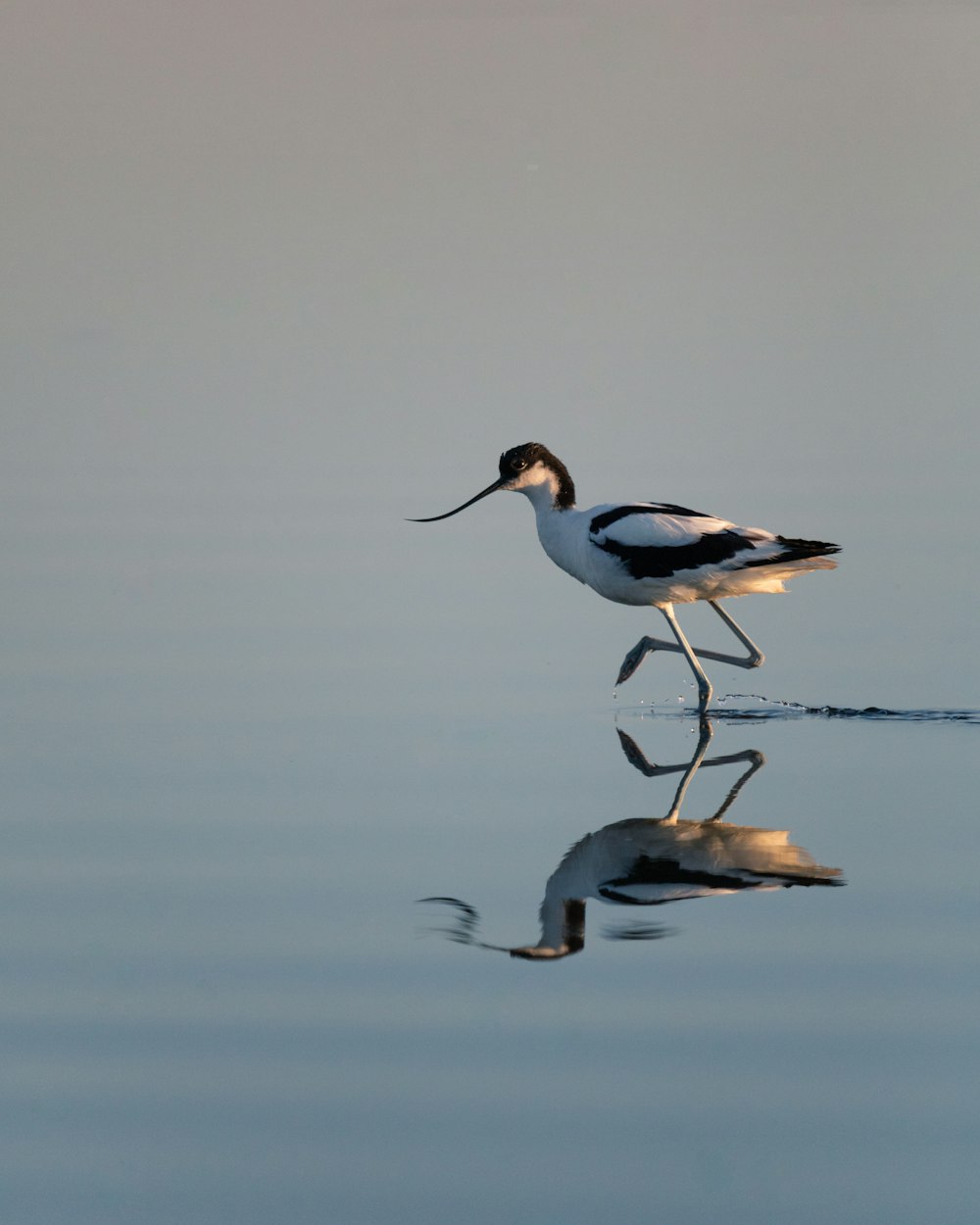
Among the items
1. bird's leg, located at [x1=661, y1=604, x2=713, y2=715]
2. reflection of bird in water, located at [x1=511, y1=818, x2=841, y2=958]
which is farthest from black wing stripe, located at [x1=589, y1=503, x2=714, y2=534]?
reflection of bird in water, located at [x1=511, y1=818, x2=841, y2=958]

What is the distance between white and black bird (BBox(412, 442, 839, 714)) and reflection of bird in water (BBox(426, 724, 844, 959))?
2.53m

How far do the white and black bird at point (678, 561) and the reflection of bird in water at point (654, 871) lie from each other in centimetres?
253

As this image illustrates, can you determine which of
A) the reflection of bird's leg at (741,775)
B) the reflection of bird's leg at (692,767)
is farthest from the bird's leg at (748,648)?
the reflection of bird's leg at (741,775)

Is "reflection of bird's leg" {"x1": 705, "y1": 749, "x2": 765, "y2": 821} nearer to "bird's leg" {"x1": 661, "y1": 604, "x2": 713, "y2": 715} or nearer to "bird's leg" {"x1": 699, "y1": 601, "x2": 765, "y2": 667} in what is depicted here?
"bird's leg" {"x1": 661, "y1": 604, "x2": 713, "y2": 715}

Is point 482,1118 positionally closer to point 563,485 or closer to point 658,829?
point 658,829

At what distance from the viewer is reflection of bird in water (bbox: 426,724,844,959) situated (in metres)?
5.16

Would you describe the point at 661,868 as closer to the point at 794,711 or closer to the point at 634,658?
the point at 794,711

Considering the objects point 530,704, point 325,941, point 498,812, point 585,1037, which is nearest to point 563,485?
point 530,704

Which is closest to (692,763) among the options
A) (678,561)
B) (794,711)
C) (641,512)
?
(794,711)

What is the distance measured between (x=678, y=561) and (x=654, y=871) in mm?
3366

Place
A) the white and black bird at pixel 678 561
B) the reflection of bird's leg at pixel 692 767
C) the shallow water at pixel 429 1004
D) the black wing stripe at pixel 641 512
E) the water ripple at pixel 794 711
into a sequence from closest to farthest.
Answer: the shallow water at pixel 429 1004 → the reflection of bird's leg at pixel 692 767 → the water ripple at pixel 794 711 → the white and black bird at pixel 678 561 → the black wing stripe at pixel 641 512

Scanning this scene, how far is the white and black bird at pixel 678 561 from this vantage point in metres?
8.84

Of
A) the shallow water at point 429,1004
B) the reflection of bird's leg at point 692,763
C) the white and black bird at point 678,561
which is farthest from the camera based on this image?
the white and black bird at point 678,561

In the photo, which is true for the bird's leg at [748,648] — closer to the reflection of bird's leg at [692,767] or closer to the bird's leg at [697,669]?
the bird's leg at [697,669]
